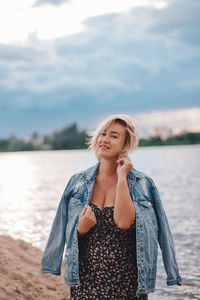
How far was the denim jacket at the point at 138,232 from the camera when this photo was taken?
3.88 m

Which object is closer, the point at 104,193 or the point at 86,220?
the point at 86,220

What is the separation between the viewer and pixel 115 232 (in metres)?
3.92

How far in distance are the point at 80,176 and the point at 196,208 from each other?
17.1 metres

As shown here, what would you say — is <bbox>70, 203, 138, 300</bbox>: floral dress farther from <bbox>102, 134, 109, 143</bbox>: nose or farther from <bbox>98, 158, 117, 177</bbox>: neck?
<bbox>102, 134, 109, 143</bbox>: nose

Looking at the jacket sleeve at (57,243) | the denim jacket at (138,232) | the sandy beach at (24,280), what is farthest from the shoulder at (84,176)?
the sandy beach at (24,280)

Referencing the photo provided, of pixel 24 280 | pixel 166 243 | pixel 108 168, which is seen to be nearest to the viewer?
pixel 166 243

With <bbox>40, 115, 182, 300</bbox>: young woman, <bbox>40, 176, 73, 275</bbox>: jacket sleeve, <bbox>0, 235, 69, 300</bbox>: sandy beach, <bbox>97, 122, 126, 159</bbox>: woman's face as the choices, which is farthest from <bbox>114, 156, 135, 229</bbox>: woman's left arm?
<bbox>0, 235, 69, 300</bbox>: sandy beach

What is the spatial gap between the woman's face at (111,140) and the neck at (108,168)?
0.32 ft

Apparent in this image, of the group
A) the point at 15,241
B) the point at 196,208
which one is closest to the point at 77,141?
the point at 196,208

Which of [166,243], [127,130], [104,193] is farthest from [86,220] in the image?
[127,130]

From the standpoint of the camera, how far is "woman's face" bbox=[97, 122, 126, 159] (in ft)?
13.5

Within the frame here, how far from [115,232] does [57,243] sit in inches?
25.5

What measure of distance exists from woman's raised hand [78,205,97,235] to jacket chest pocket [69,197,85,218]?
0.15m

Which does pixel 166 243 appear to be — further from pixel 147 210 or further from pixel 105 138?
pixel 105 138
